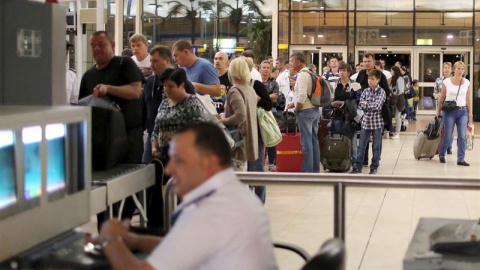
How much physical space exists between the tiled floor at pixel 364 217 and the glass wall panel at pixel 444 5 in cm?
1844

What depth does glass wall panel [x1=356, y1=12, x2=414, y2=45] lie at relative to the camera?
3034 centimetres

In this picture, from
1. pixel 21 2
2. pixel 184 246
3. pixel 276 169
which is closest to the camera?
pixel 184 246

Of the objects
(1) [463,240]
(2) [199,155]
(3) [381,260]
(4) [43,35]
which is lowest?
(3) [381,260]

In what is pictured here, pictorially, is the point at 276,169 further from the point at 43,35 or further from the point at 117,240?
the point at 117,240

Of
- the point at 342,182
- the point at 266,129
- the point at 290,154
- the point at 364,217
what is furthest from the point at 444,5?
the point at 342,182

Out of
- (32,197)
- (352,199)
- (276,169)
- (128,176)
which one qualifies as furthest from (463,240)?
(276,169)

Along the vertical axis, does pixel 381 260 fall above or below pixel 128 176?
below

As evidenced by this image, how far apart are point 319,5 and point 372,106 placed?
59.8 feet

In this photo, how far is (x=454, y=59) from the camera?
98.1 ft

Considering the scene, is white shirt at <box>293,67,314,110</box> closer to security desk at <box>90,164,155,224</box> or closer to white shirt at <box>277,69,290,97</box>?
white shirt at <box>277,69,290,97</box>

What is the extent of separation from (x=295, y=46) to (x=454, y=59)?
543cm

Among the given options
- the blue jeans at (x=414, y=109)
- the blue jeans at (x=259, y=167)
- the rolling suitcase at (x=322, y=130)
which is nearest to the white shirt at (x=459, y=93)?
the rolling suitcase at (x=322, y=130)

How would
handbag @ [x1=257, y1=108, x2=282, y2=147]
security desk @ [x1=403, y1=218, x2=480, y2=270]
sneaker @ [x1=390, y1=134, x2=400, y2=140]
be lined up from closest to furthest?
security desk @ [x1=403, y1=218, x2=480, y2=270] → handbag @ [x1=257, y1=108, x2=282, y2=147] → sneaker @ [x1=390, y1=134, x2=400, y2=140]

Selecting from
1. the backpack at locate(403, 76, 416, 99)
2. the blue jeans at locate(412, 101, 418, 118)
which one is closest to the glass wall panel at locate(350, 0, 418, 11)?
the blue jeans at locate(412, 101, 418, 118)
